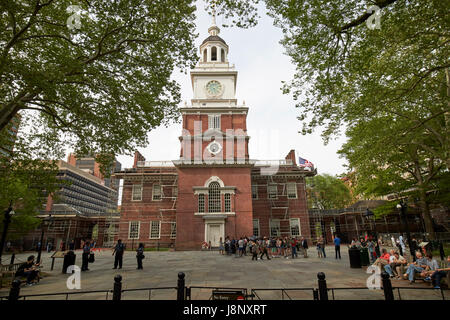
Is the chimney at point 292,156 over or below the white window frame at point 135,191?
over

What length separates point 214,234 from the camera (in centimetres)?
2633

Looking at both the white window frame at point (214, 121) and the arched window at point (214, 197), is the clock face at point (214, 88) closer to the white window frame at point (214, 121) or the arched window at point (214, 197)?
the white window frame at point (214, 121)

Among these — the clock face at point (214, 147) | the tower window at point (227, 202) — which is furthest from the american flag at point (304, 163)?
the tower window at point (227, 202)

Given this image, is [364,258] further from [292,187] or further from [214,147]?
[214,147]

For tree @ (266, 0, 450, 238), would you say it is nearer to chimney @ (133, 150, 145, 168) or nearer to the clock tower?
the clock tower

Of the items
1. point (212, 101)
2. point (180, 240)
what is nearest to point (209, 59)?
point (212, 101)

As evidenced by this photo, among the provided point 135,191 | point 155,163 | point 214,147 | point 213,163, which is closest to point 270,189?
point 213,163

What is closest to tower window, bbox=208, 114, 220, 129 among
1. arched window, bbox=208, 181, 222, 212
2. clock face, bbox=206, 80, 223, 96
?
clock face, bbox=206, 80, 223, 96

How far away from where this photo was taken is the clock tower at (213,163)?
86.3 feet

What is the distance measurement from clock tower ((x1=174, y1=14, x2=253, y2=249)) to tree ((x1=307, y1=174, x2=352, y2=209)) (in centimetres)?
2646

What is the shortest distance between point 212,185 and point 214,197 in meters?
1.41

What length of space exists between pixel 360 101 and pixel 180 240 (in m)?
21.6

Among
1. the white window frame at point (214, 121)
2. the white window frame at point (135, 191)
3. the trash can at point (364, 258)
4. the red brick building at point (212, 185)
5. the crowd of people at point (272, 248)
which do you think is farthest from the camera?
the white window frame at point (135, 191)
